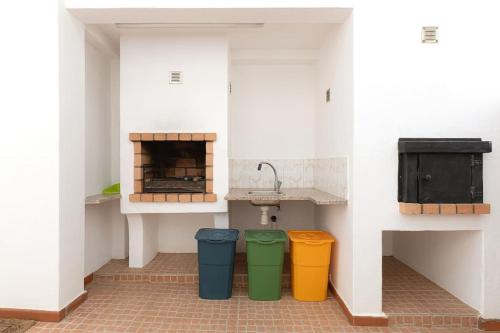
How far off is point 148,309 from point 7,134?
6.87 feet

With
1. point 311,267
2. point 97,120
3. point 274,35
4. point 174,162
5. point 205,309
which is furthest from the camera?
point 174,162

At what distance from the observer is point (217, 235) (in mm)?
3230

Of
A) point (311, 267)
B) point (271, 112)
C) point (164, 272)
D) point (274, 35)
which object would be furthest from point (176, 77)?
point (311, 267)

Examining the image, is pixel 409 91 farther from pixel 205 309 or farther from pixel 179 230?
pixel 179 230

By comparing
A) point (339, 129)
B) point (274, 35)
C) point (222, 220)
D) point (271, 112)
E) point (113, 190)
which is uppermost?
point (274, 35)

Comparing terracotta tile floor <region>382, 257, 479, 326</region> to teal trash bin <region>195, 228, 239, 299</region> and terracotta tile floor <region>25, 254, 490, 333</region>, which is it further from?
teal trash bin <region>195, 228, 239, 299</region>

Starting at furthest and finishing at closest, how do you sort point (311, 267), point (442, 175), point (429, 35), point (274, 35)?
point (274, 35) < point (311, 267) < point (429, 35) < point (442, 175)

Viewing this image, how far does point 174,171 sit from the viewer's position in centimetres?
411

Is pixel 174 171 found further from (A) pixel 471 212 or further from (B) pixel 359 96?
(A) pixel 471 212

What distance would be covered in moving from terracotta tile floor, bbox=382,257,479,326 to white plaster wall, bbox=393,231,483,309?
9 centimetres

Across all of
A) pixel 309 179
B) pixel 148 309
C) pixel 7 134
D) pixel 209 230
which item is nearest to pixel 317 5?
pixel 309 179

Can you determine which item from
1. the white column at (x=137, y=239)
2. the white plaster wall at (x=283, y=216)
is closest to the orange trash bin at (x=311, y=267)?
the white plaster wall at (x=283, y=216)

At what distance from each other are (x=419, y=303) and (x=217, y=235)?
211 centimetres

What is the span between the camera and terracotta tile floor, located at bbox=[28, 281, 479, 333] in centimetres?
264
